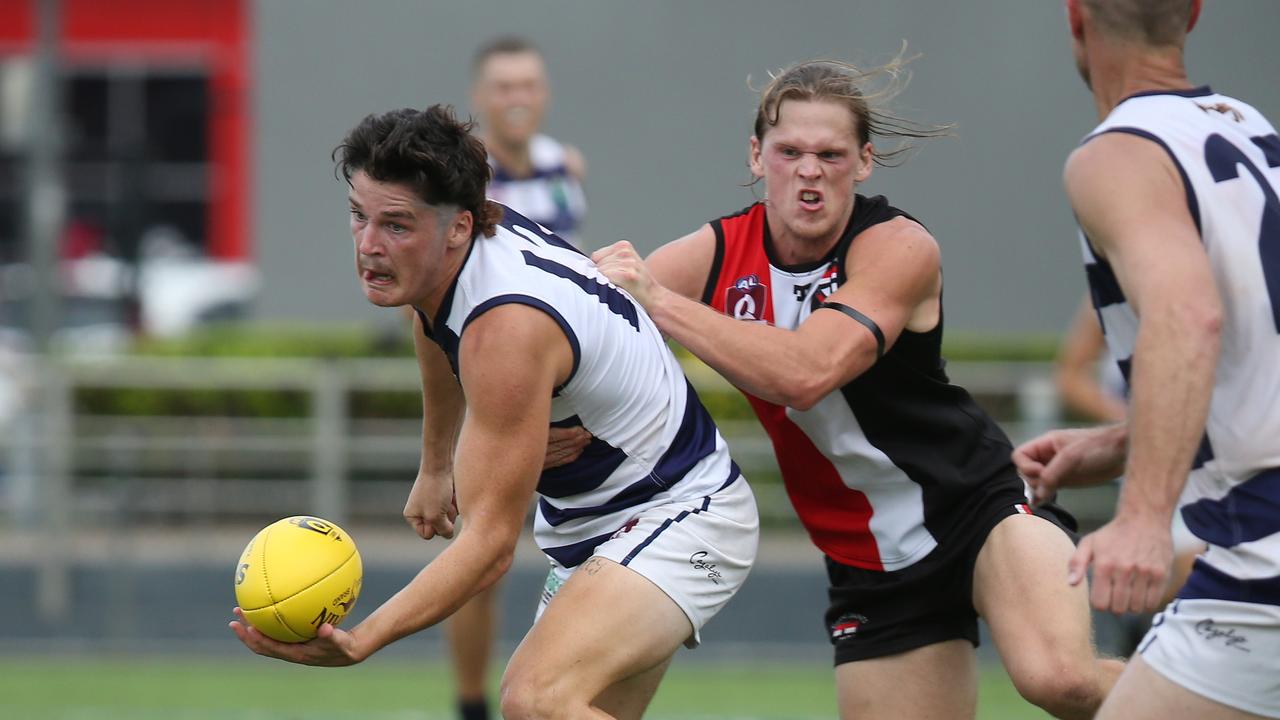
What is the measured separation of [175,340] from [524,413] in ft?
33.2

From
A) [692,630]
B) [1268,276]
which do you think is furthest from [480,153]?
[1268,276]

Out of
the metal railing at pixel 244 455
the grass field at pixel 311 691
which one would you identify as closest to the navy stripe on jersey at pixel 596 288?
the grass field at pixel 311 691

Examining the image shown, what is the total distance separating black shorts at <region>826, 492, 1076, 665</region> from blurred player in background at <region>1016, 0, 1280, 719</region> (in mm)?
1151

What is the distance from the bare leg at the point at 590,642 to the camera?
13.1ft

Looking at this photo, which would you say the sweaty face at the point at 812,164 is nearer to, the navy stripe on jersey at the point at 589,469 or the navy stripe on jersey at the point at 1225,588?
the navy stripe on jersey at the point at 589,469

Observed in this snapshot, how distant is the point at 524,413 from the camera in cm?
389

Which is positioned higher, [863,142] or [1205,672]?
[863,142]

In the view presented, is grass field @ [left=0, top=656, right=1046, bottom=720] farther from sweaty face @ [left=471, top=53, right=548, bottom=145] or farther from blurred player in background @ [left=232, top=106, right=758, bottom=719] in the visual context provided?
blurred player in background @ [left=232, top=106, right=758, bottom=719]

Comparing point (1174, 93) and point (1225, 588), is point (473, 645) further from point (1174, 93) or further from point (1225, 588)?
point (1174, 93)

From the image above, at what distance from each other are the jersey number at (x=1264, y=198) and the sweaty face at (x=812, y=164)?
4.31ft

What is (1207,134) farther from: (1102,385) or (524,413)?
(1102,385)

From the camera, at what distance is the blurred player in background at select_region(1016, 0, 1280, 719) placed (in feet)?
9.91

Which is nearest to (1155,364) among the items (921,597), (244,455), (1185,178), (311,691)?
(1185,178)

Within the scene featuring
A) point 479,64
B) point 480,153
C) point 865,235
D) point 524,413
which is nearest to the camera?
point 524,413
